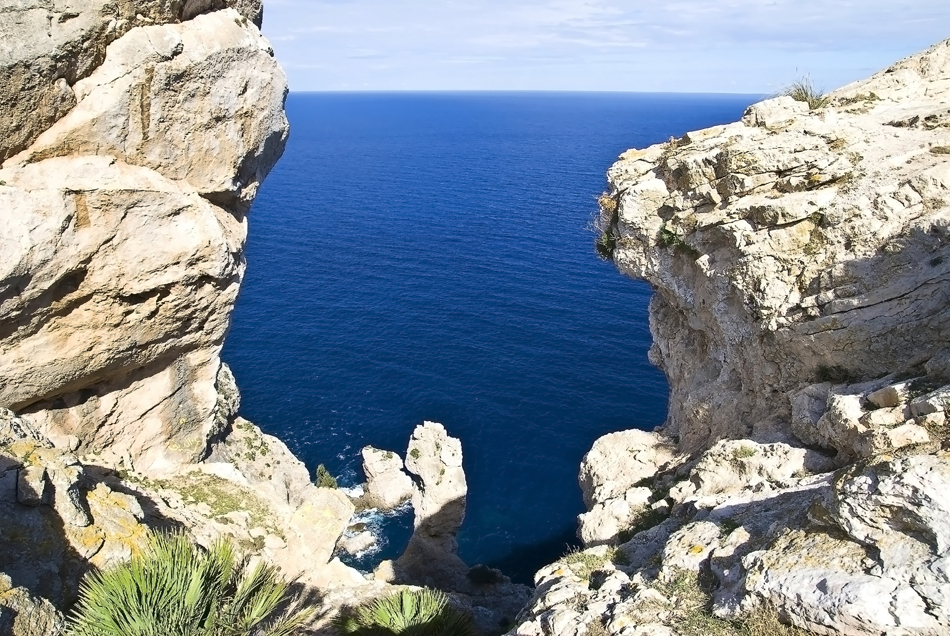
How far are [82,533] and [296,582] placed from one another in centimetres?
679

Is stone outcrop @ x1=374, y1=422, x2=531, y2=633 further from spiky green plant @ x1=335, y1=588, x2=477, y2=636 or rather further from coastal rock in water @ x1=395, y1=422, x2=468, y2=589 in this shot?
spiky green plant @ x1=335, y1=588, x2=477, y2=636

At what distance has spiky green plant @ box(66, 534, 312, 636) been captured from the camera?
958 cm

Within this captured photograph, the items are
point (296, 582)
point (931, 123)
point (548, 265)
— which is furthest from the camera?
point (548, 265)

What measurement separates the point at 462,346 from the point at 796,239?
37440 mm

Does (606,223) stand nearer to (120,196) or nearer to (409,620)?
(409,620)

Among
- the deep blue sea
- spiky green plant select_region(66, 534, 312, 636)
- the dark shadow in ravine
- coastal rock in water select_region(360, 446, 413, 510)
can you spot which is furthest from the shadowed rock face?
the dark shadow in ravine

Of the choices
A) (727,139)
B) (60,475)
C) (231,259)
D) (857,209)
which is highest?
(727,139)

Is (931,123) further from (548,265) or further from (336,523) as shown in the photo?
(548,265)

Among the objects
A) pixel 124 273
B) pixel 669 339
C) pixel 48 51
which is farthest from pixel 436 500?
pixel 48 51

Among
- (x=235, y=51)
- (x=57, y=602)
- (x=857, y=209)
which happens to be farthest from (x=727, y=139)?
(x=57, y=602)

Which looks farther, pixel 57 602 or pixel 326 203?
pixel 326 203

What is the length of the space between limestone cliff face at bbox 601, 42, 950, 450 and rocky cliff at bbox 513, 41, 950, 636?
2.0 inches

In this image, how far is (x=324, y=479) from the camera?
3616cm

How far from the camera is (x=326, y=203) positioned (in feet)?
307
